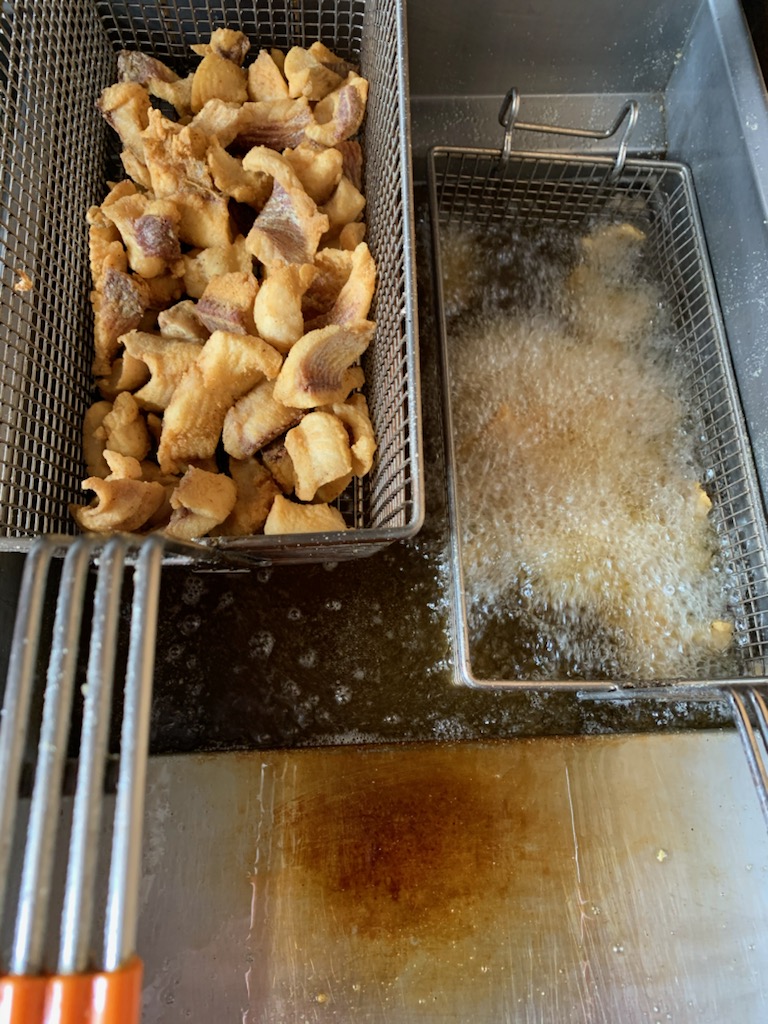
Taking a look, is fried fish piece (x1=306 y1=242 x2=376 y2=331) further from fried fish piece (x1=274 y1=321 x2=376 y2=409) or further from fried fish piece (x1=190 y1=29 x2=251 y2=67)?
fried fish piece (x1=190 y1=29 x2=251 y2=67)

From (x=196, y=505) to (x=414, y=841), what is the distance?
0.45m

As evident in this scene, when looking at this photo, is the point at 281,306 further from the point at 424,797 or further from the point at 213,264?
the point at 424,797

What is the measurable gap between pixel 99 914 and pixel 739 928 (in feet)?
2.32

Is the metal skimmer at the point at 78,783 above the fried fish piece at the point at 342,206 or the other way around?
the other way around

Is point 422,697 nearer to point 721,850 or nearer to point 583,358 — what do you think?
point 721,850

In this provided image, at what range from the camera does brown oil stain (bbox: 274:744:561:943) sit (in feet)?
2.66

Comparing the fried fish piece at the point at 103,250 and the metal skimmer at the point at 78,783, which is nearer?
the metal skimmer at the point at 78,783

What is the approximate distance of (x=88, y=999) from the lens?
0.41 metres

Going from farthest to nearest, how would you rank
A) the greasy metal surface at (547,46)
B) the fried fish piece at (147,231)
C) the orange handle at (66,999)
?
the greasy metal surface at (547,46)
the fried fish piece at (147,231)
the orange handle at (66,999)

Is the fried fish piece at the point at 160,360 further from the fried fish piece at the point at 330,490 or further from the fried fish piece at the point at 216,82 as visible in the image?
the fried fish piece at the point at 216,82

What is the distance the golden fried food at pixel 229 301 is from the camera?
78 centimetres

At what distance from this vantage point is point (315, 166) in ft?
2.88

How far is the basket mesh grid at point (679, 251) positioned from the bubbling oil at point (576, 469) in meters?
0.02

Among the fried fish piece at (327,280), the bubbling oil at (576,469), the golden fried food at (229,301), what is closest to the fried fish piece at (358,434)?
the golden fried food at (229,301)
